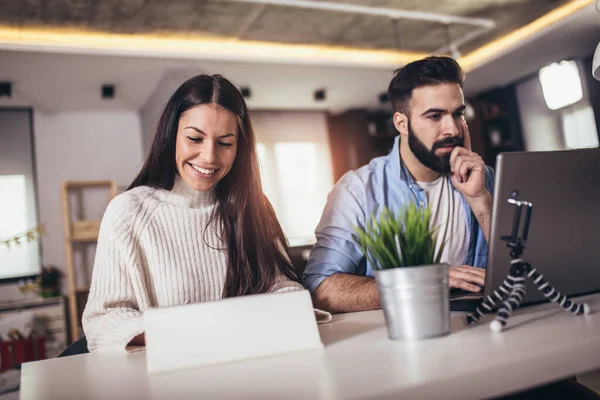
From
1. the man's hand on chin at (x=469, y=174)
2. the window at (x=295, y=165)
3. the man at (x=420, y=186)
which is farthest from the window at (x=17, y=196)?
the man's hand on chin at (x=469, y=174)

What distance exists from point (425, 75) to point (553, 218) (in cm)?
98

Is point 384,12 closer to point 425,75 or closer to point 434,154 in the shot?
point 425,75

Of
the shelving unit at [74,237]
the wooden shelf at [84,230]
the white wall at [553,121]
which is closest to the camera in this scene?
the shelving unit at [74,237]

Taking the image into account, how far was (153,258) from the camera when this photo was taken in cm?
129

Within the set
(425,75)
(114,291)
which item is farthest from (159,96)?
(114,291)

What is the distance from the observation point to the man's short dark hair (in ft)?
5.81

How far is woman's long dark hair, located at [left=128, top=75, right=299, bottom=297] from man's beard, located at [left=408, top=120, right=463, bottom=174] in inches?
23.0

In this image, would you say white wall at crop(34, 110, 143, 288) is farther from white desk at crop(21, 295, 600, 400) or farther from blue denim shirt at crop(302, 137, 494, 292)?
white desk at crop(21, 295, 600, 400)

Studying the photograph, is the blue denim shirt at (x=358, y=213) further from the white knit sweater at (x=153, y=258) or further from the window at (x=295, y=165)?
the window at (x=295, y=165)

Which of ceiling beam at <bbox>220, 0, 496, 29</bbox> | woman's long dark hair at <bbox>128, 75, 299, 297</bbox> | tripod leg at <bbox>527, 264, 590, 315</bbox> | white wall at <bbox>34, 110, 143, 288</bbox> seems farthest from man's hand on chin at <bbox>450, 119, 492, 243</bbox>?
white wall at <bbox>34, 110, 143, 288</bbox>

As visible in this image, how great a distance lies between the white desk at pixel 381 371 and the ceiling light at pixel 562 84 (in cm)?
354

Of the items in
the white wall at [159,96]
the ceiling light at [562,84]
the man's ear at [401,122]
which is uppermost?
the white wall at [159,96]

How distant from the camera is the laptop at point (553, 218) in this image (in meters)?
0.85

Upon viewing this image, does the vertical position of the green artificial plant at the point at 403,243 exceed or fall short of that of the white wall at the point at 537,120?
it falls short
